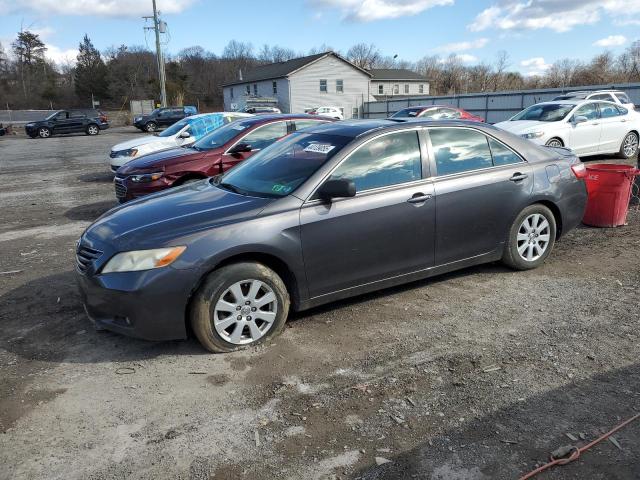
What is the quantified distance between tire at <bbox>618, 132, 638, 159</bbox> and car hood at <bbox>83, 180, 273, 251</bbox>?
12.3m

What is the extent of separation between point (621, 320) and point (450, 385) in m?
1.87

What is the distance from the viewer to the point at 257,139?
8320 mm

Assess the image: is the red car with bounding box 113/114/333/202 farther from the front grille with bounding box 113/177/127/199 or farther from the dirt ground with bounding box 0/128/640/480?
the dirt ground with bounding box 0/128/640/480

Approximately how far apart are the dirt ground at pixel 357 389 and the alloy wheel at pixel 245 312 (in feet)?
0.54

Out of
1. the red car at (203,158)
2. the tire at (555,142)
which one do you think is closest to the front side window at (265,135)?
the red car at (203,158)

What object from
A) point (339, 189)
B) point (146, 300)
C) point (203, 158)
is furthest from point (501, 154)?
point (203, 158)

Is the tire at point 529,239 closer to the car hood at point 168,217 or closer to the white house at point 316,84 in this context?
A: the car hood at point 168,217

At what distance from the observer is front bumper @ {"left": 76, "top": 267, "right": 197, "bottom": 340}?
3.52m

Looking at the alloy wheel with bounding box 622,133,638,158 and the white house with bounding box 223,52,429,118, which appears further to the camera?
the white house with bounding box 223,52,429,118

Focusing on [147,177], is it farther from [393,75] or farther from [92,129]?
[393,75]

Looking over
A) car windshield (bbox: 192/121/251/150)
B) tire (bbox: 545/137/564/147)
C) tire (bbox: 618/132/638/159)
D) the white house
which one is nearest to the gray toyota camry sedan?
car windshield (bbox: 192/121/251/150)

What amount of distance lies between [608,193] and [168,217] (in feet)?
19.4

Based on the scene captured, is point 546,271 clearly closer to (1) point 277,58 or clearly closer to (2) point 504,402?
(2) point 504,402

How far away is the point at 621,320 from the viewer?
4.18 m
